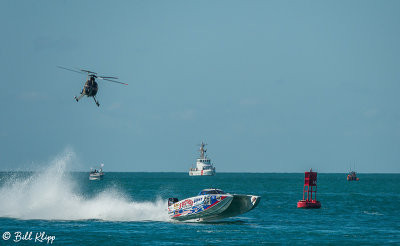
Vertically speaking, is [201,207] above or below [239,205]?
below

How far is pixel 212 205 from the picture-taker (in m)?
48.6

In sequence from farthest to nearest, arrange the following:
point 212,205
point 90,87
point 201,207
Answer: point 90,87 → point 201,207 → point 212,205

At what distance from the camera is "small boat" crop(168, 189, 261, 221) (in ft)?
159

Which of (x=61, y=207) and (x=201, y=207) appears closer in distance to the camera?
(x=201, y=207)

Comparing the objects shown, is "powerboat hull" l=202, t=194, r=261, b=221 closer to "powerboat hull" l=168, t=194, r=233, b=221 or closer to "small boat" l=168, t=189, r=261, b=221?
"small boat" l=168, t=189, r=261, b=221

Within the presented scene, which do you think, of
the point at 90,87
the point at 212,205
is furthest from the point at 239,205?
the point at 90,87

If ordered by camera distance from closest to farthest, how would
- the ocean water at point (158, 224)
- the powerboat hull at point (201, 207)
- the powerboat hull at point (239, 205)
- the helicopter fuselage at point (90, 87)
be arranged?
1. the ocean water at point (158, 224)
2. the powerboat hull at point (201, 207)
3. the powerboat hull at point (239, 205)
4. the helicopter fuselage at point (90, 87)

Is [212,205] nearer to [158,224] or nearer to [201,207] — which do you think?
[201,207]

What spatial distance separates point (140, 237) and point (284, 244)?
10.2 meters

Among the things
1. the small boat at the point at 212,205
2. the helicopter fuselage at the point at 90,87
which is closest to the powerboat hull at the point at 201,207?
the small boat at the point at 212,205

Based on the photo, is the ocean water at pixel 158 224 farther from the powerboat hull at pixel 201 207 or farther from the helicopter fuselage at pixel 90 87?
the helicopter fuselage at pixel 90 87

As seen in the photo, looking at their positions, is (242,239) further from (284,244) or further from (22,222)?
(22,222)

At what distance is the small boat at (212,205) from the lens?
4844cm

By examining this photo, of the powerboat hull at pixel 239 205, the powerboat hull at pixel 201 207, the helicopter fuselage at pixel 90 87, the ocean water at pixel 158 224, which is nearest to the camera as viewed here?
the ocean water at pixel 158 224
